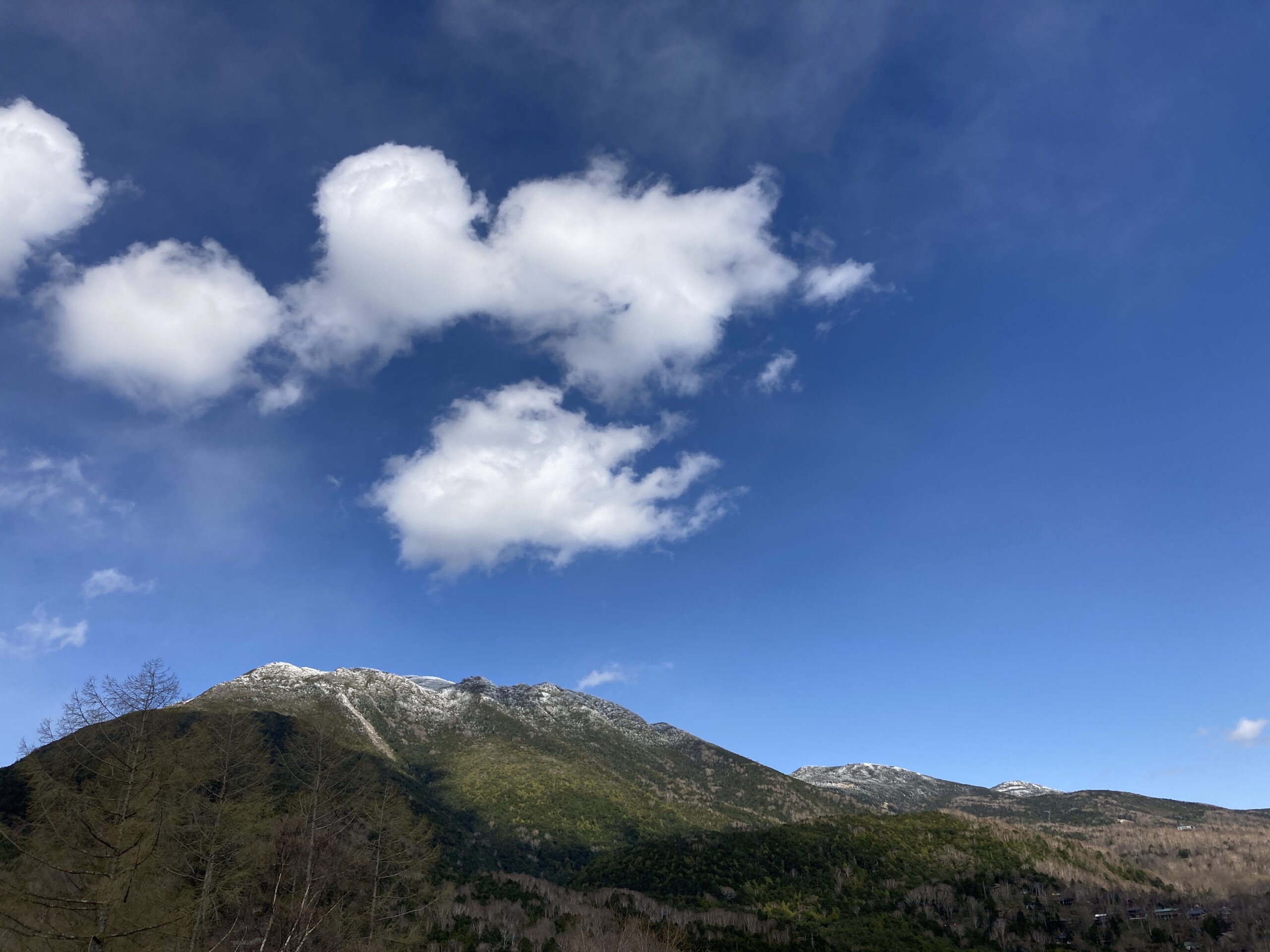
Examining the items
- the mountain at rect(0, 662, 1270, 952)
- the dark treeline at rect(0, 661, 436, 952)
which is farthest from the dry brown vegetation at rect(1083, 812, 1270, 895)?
the dark treeline at rect(0, 661, 436, 952)

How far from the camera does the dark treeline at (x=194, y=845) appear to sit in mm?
21250

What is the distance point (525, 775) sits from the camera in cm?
14375

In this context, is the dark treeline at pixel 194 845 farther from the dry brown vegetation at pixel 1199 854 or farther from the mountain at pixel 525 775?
the dry brown vegetation at pixel 1199 854

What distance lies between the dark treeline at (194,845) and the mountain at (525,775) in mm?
67123

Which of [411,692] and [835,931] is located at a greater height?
[411,692]

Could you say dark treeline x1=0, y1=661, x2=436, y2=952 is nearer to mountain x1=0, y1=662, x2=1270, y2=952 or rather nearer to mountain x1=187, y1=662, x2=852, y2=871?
mountain x1=0, y1=662, x2=1270, y2=952

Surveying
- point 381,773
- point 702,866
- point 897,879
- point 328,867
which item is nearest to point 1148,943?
point 897,879

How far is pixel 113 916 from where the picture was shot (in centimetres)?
2148

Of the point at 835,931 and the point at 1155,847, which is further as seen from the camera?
the point at 1155,847

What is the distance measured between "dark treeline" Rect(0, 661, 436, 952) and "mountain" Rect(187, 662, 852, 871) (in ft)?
220

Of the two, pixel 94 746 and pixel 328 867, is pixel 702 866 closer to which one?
pixel 328 867

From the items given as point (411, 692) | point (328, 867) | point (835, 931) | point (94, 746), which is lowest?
point (835, 931)

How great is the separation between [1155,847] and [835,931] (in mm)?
86840

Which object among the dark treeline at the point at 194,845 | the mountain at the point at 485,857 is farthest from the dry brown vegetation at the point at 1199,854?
the dark treeline at the point at 194,845
